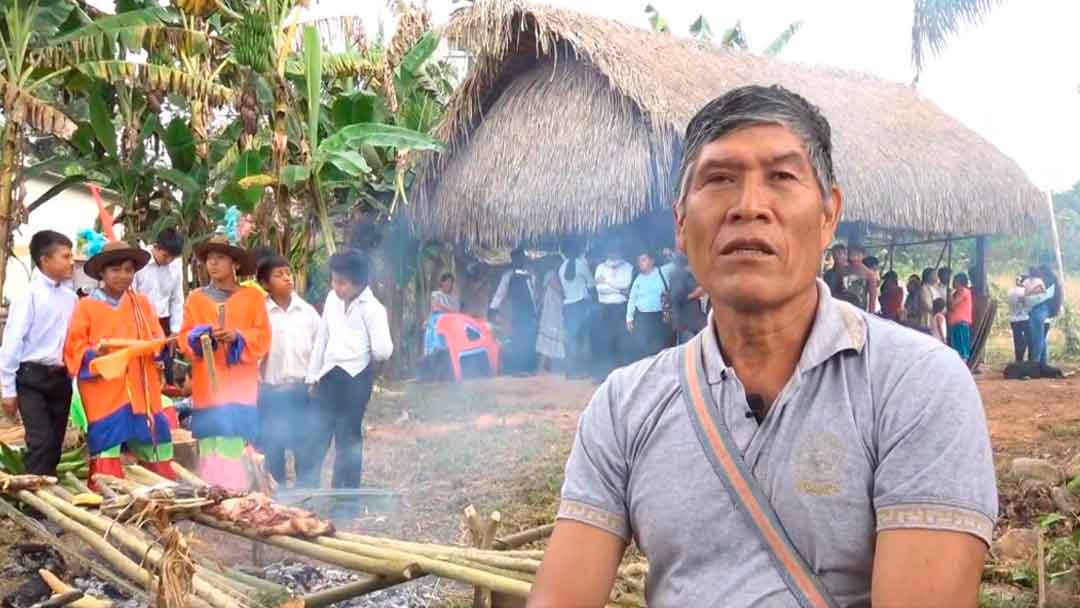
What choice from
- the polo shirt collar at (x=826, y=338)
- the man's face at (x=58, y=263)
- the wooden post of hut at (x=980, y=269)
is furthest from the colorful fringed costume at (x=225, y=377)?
the wooden post of hut at (x=980, y=269)

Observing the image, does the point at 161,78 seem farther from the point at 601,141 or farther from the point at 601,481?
the point at 601,481

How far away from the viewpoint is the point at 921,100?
14594 millimetres

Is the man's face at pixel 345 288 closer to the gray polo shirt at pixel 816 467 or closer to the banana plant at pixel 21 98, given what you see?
the banana plant at pixel 21 98

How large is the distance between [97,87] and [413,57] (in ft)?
10.8

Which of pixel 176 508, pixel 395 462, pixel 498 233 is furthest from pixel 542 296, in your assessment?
pixel 176 508

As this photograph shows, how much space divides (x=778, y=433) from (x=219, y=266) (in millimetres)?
4958

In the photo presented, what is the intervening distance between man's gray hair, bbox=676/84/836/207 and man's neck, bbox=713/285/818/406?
190mm

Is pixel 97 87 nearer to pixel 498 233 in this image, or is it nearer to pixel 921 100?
pixel 498 233

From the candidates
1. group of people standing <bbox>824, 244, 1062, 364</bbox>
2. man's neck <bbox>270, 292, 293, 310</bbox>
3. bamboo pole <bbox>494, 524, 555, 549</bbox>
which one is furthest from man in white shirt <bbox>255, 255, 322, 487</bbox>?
group of people standing <bbox>824, 244, 1062, 364</bbox>

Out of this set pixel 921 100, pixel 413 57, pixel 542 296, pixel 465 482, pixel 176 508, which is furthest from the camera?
pixel 921 100

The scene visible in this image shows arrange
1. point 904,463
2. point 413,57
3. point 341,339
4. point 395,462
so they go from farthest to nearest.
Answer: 1. point 413,57
2. point 395,462
3. point 341,339
4. point 904,463

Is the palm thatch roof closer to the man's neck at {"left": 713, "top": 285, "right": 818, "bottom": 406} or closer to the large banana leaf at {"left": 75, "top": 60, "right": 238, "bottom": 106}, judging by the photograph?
the large banana leaf at {"left": 75, "top": 60, "right": 238, "bottom": 106}

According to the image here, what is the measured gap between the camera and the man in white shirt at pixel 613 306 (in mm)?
10711

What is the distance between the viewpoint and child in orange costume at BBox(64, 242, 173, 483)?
17.7ft
